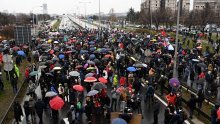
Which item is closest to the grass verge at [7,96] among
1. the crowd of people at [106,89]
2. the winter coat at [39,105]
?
the crowd of people at [106,89]

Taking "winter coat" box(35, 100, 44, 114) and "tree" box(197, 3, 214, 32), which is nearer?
"winter coat" box(35, 100, 44, 114)

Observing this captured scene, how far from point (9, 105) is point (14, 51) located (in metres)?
15.0

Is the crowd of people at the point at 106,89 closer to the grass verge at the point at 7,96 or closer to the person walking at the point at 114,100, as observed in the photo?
the person walking at the point at 114,100

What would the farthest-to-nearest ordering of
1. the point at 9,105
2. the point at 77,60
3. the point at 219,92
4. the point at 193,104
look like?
the point at 77,60, the point at 219,92, the point at 9,105, the point at 193,104

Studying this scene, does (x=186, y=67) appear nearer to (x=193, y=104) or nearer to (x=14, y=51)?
(x=193, y=104)

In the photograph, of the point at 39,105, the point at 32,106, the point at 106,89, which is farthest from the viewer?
the point at 106,89

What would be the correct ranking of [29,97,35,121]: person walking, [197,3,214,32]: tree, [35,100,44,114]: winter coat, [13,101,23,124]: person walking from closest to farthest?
[35,100,44,114]: winter coat
[13,101,23,124]: person walking
[29,97,35,121]: person walking
[197,3,214,32]: tree

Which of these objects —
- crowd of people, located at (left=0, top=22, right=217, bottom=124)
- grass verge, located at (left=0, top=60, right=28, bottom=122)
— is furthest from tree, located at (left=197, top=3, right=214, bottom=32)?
grass verge, located at (left=0, top=60, right=28, bottom=122)

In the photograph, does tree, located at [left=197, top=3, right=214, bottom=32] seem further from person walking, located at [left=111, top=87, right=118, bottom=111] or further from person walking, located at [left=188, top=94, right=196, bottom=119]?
person walking, located at [left=111, top=87, right=118, bottom=111]

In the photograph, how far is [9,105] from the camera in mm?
16625

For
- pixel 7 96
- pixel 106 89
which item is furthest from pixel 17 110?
pixel 106 89

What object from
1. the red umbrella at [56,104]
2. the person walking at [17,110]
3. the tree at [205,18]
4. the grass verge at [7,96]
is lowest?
the grass verge at [7,96]

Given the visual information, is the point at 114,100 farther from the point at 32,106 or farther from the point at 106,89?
the point at 106,89

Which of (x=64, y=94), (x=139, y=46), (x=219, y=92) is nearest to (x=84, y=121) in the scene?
(x=64, y=94)
